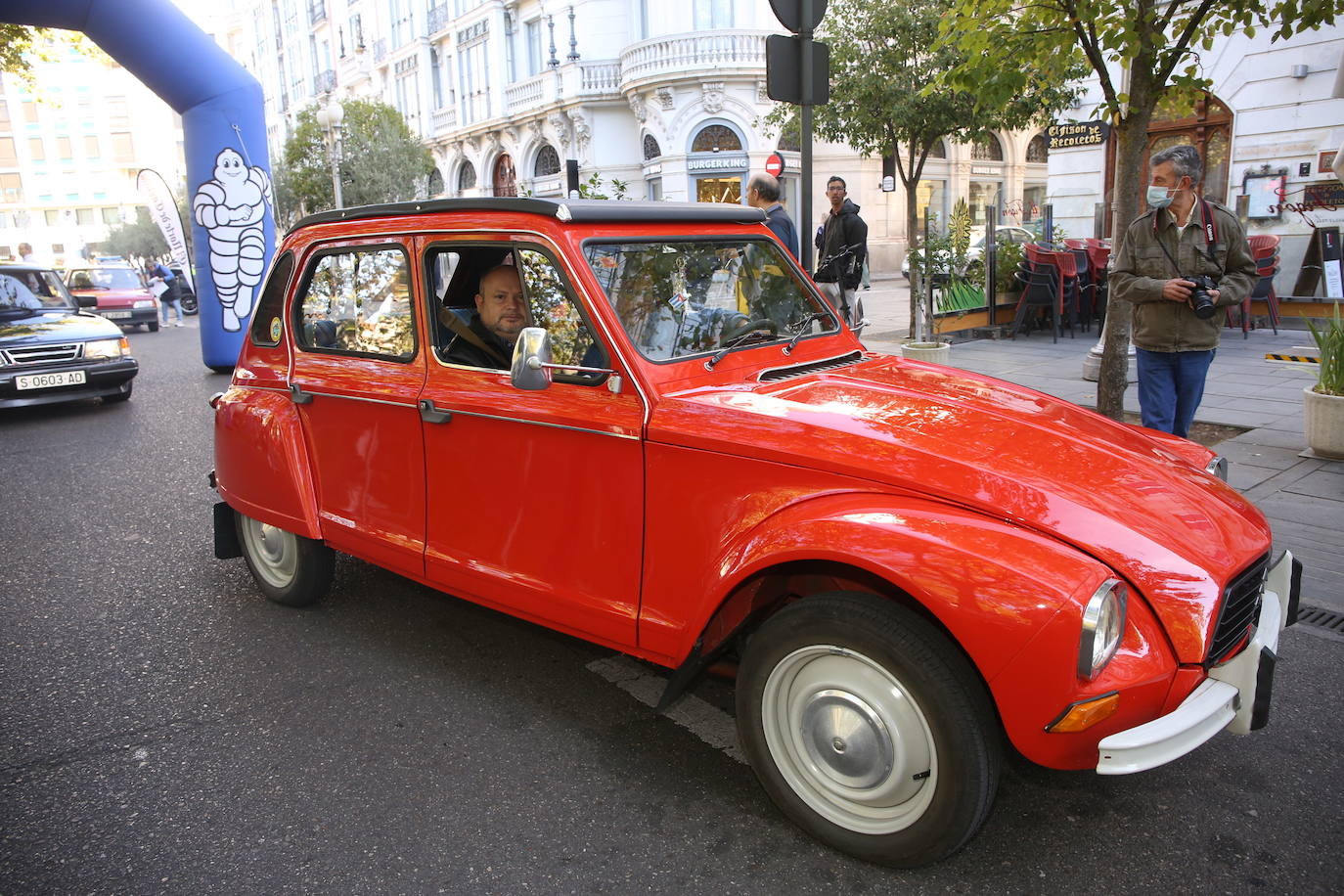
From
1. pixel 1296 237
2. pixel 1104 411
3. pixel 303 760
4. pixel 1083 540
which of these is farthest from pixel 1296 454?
pixel 1296 237

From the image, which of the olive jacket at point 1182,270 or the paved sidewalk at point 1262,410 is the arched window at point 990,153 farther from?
the olive jacket at point 1182,270

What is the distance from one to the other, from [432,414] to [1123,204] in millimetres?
5628

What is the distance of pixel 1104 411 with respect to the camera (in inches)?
263

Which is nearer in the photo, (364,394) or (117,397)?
(364,394)

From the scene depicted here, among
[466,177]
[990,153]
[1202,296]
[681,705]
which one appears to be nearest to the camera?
[681,705]

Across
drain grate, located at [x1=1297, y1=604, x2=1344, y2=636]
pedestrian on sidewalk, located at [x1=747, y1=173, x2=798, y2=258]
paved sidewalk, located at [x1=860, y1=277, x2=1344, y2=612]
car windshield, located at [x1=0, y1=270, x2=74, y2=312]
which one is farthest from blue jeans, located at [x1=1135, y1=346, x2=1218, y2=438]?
car windshield, located at [x1=0, y1=270, x2=74, y2=312]

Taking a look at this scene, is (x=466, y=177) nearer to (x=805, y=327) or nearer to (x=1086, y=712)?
(x=805, y=327)

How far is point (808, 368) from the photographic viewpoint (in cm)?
336

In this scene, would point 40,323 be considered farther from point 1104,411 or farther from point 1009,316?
point 1009,316

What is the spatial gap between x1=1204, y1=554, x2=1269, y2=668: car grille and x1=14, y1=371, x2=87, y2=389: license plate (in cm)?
1111

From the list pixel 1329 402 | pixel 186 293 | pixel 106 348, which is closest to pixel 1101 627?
pixel 1329 402

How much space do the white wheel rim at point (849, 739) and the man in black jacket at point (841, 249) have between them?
22.8 ft

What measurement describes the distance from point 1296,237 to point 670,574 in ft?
47.5

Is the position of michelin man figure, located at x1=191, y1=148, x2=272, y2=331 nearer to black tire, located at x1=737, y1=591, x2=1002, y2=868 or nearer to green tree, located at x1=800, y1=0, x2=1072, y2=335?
green tree, located at x1=800, y1=0, x2=1072, y2=335
